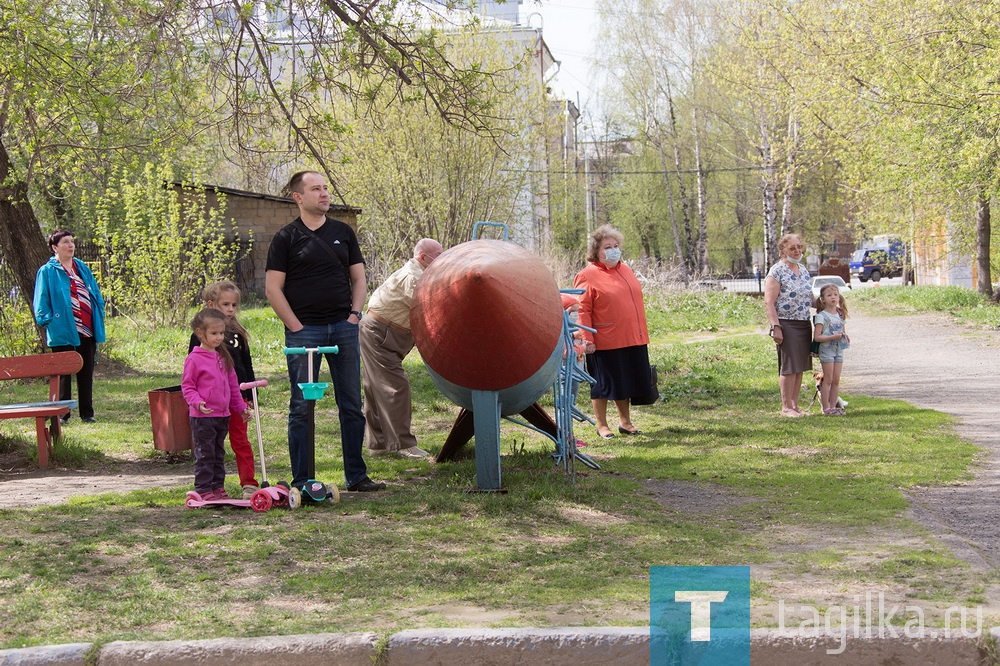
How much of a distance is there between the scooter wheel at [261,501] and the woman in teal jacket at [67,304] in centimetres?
434

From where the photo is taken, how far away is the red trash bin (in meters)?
8.43

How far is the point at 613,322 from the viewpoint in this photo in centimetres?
934

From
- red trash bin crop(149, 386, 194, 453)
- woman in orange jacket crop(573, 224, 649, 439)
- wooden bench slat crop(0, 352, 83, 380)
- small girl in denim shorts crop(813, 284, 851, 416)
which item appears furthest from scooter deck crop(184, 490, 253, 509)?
small girl in denim shorts crop(813, 284, 851, 416)

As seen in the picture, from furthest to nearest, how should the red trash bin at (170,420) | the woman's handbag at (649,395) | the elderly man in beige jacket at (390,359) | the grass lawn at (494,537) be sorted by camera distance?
1. the woman's handbag at (649,395)
2. the elderly man in beige jacket at (390,359)
3. the red trash bin at (170,420)
4. the grass lawn at (494,537)

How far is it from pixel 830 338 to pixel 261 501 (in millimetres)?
5997

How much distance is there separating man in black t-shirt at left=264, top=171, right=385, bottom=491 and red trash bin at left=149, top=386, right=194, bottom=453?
2024 mm

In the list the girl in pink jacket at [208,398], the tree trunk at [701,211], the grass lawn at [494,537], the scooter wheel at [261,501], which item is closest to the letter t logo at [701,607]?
the grass lawn at [494,537]

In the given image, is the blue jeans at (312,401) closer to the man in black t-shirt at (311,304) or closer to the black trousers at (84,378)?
the man in black t-shirt at (311,304)

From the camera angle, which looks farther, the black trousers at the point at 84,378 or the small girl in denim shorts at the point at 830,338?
the black trousers at the point at 84,378

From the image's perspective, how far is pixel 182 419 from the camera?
28.1 feet

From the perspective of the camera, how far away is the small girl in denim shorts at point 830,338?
10.1 meters

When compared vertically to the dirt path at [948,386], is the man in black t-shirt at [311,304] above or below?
above

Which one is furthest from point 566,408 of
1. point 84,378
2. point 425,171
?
point 425,171

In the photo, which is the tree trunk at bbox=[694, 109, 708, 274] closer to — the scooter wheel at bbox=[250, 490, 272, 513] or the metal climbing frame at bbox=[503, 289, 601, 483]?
the metal climbing frame at bbox=[503, 289, 601, 483]
